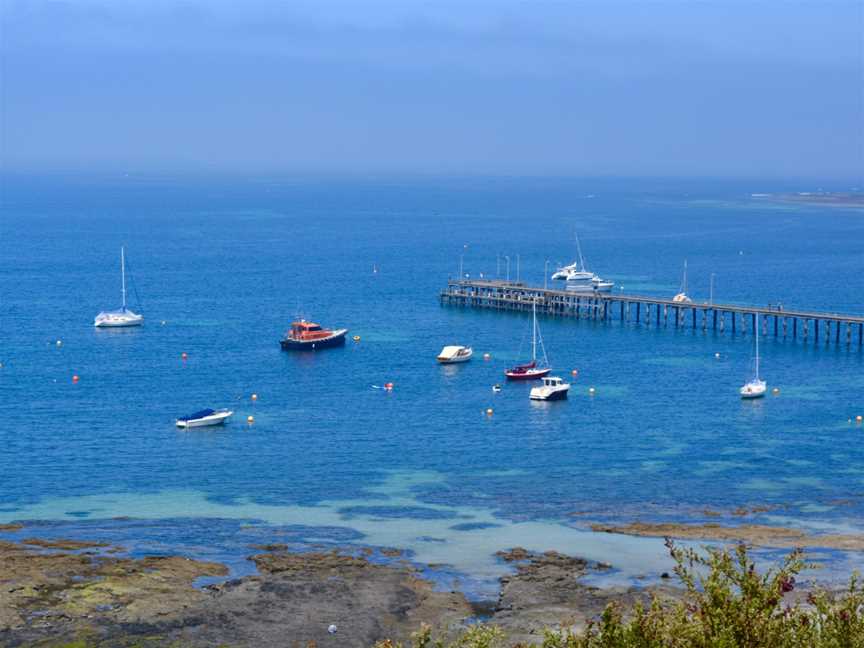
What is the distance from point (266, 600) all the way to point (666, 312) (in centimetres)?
8628

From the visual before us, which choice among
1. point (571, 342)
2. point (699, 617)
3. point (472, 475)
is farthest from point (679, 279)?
point (699, 617)

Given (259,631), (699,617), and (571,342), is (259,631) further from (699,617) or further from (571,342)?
(571,342)

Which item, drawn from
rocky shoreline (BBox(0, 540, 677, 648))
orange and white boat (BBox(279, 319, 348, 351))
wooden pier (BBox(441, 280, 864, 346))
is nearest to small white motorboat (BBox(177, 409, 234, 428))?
rocky shoreline (BBox(0, 540, 677, 648))

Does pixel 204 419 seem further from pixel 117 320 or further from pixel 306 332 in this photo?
pixel 117 320

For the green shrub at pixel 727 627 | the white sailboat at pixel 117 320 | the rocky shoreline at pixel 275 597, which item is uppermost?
the green shrub at pixel 727 627

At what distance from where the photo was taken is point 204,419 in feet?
296

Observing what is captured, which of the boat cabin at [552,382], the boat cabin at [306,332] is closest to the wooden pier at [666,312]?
the boat cabin at [306,332]

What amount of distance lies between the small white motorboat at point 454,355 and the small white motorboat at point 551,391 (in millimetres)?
14601

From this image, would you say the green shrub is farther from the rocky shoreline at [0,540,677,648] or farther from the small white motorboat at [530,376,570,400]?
the small white motorboat at [530,376,570,400]

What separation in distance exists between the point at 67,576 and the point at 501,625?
61.9 ft

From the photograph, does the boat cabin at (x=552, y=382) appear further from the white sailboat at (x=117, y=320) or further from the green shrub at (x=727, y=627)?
the green shrub at (x=727, y=627)

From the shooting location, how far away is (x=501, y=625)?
2111 inches

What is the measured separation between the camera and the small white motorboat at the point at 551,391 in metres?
99.9

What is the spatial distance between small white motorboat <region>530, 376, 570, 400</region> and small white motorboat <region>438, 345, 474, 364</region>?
1460cm
